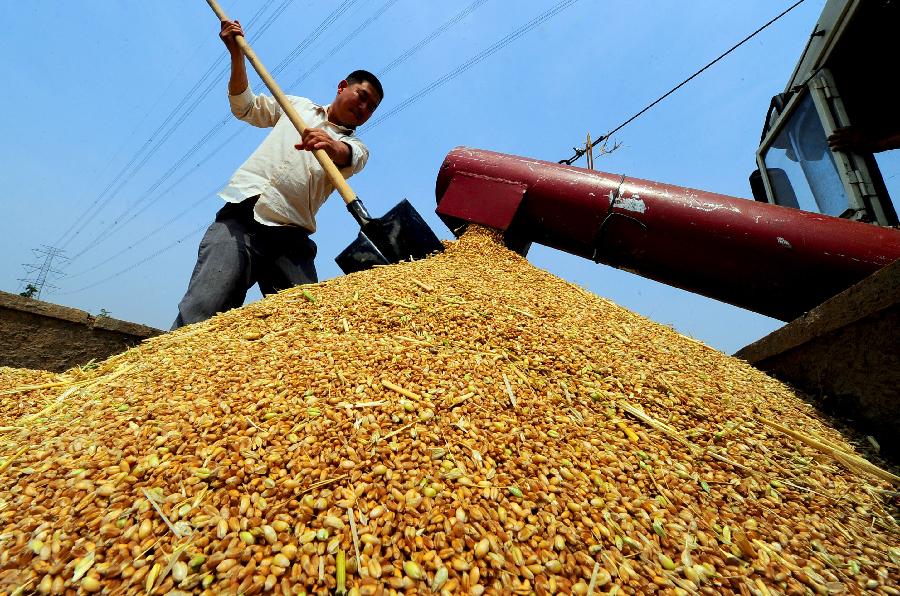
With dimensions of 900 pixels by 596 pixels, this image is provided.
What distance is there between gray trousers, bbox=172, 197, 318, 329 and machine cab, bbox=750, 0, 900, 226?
434 centimetres

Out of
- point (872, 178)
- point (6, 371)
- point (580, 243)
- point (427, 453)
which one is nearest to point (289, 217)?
point (6, 371)

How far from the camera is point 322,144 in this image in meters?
3.13

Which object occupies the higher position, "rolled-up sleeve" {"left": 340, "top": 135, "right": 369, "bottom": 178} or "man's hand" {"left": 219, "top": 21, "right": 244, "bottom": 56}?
"man's hand" {"left": 219, "top": 21, "right": 244, "bottom": 56}

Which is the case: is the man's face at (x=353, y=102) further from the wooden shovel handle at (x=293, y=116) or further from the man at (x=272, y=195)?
the wooden shovel handle at (x=293, y=116)

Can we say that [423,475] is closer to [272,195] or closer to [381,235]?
[381,235]

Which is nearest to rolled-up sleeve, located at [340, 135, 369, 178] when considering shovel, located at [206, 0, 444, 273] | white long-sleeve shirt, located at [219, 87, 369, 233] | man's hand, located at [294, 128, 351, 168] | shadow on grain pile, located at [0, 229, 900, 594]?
white long-sleeve shirt, located at [219, 87, 369, 233]

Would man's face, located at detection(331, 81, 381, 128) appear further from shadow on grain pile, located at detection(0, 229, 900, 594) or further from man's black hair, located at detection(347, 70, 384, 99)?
shadow on grain pile, located at detection(0, 229, 900, 594)

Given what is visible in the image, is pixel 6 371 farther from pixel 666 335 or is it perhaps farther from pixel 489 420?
pixel 666 335

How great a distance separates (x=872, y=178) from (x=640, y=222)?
194 centimetres

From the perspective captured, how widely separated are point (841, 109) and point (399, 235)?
12.3 ft

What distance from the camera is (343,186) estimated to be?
313cm

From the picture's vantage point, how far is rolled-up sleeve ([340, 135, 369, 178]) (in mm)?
3396

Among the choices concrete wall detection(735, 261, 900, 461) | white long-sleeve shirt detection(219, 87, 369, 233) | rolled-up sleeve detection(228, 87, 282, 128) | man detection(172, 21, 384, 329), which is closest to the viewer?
concrete wall detection(735, 261, 900, 461)

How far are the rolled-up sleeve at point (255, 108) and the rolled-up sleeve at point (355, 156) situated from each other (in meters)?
0.66
